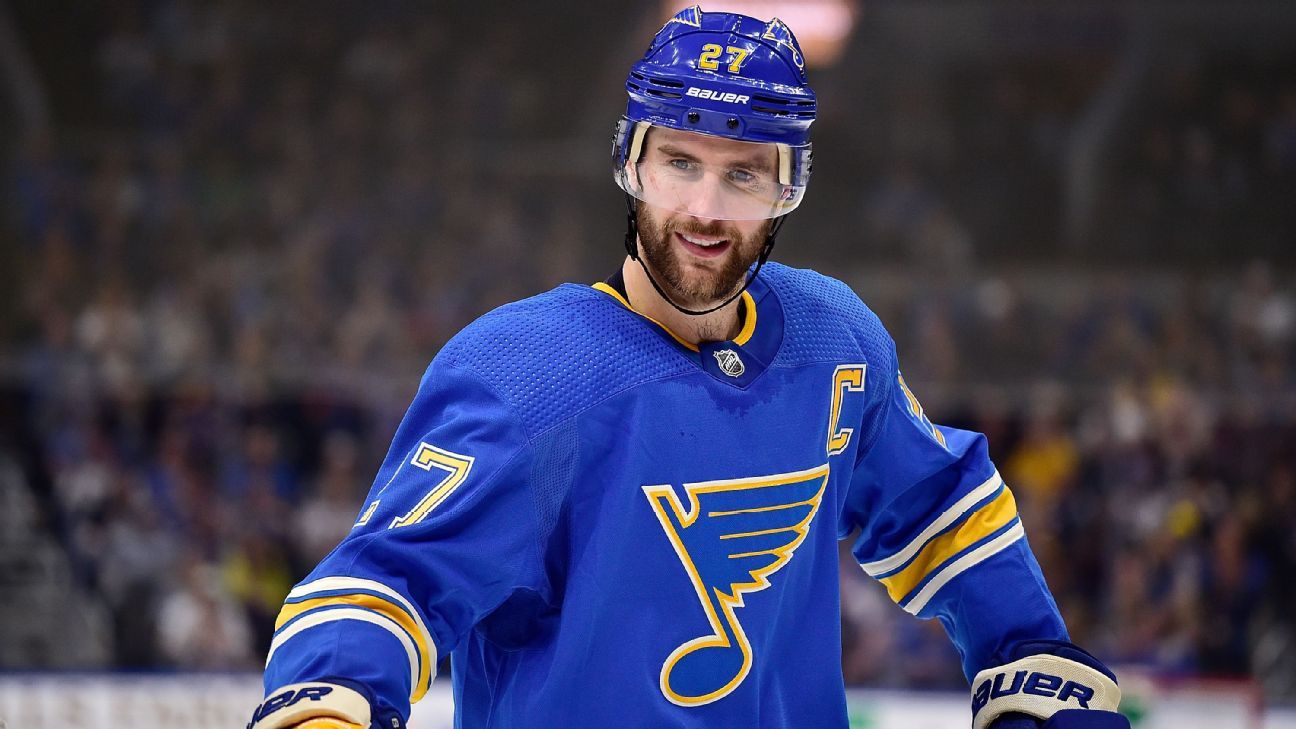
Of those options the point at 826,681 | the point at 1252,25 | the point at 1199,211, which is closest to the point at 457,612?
the point at 826,681

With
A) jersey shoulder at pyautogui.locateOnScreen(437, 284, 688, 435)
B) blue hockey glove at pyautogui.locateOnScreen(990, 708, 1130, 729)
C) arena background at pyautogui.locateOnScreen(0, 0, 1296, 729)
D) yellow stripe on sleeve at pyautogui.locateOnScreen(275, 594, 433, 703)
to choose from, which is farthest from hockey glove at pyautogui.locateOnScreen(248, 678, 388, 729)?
arena background at pyautogui.locateOnScreen(0, 0, 1296, 729)

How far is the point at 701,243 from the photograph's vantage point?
1828 mm

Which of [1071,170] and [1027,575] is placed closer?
[1027,575]

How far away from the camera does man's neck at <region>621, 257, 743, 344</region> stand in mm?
1868

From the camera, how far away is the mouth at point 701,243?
1.83 m

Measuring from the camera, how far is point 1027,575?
2.07 m

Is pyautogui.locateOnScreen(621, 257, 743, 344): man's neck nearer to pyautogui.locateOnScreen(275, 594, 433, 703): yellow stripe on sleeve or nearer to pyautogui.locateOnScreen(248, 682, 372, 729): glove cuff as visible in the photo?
pyautogui.locateOnScreen(275, 594, 433, 703): yellow stripe on sleeve

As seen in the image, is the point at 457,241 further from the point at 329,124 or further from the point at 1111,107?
the point at 1111,107

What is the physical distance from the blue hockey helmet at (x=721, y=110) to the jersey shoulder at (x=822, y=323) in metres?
0.15

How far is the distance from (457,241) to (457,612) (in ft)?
25.1

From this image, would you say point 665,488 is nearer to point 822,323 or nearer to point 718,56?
point 822,323

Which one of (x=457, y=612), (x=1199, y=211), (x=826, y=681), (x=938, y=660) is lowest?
(x=938, y=660)

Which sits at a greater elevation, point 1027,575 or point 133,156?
point 1027,575

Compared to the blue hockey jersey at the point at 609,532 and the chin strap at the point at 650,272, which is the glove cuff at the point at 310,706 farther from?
the chin strap at the point at 650,272
